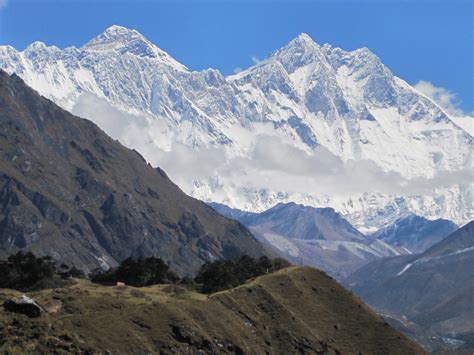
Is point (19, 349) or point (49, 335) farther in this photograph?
point (49, 335)

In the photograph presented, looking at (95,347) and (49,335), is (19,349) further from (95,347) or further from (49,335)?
(95,347)

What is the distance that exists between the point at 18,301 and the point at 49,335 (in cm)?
1109

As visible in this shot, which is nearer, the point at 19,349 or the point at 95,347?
the point at 19,349

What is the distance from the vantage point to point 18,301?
162000mm

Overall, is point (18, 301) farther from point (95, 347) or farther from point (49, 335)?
point (95, 347)

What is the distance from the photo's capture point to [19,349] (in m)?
137

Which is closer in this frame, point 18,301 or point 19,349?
point 19,349

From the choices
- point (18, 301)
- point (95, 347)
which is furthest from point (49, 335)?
point (95, 347)

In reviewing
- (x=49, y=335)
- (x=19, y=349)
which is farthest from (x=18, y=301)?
(x=19, y=349)

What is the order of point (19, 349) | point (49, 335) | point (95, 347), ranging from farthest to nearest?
point (95, 347) → point (49, 335) → point (19, 349)

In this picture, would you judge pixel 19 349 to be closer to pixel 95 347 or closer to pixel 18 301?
pixel 18 301

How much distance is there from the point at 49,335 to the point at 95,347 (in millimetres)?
40834

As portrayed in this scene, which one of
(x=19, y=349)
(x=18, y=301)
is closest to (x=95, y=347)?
(x=18, y=301)

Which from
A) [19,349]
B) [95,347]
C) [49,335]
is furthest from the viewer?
[95,347]
